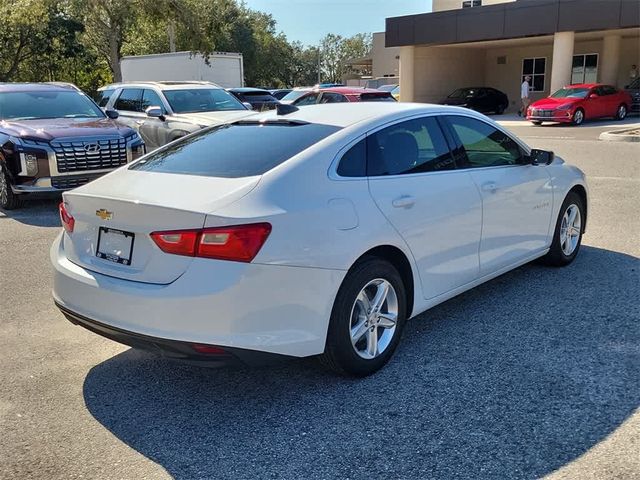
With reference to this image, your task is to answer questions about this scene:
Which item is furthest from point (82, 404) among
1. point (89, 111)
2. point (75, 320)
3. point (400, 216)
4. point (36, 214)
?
point (89, 111)

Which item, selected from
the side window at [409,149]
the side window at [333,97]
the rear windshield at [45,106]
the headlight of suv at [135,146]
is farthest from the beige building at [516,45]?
the side window at [409,149]

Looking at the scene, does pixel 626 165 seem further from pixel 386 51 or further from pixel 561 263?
pixel 386 51

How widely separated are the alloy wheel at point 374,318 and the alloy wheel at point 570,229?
2602mm

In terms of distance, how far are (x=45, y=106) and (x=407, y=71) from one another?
26.0 m

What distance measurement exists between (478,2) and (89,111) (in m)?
36.4

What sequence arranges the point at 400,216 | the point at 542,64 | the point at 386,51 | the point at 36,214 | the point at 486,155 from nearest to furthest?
the point at 400,216 < the point at 486,155 < the point at 36,214 < the point at 542,64 < the point at 386,51

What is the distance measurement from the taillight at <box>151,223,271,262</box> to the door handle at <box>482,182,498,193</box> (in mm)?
2100

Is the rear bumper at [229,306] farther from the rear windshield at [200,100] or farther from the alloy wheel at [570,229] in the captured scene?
the rear windshield at [200,100]

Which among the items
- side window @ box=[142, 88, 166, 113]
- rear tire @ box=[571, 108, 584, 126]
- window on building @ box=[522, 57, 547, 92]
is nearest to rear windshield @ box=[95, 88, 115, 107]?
Answer: side window @ box=[142, 88, 166, 113]

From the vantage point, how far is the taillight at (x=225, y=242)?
3.16 meters

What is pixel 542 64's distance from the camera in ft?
113

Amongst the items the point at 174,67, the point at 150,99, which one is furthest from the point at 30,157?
the point at 174,67

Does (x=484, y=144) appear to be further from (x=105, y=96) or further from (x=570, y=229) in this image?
(x=105, y=96)

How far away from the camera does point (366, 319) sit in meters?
3.81
